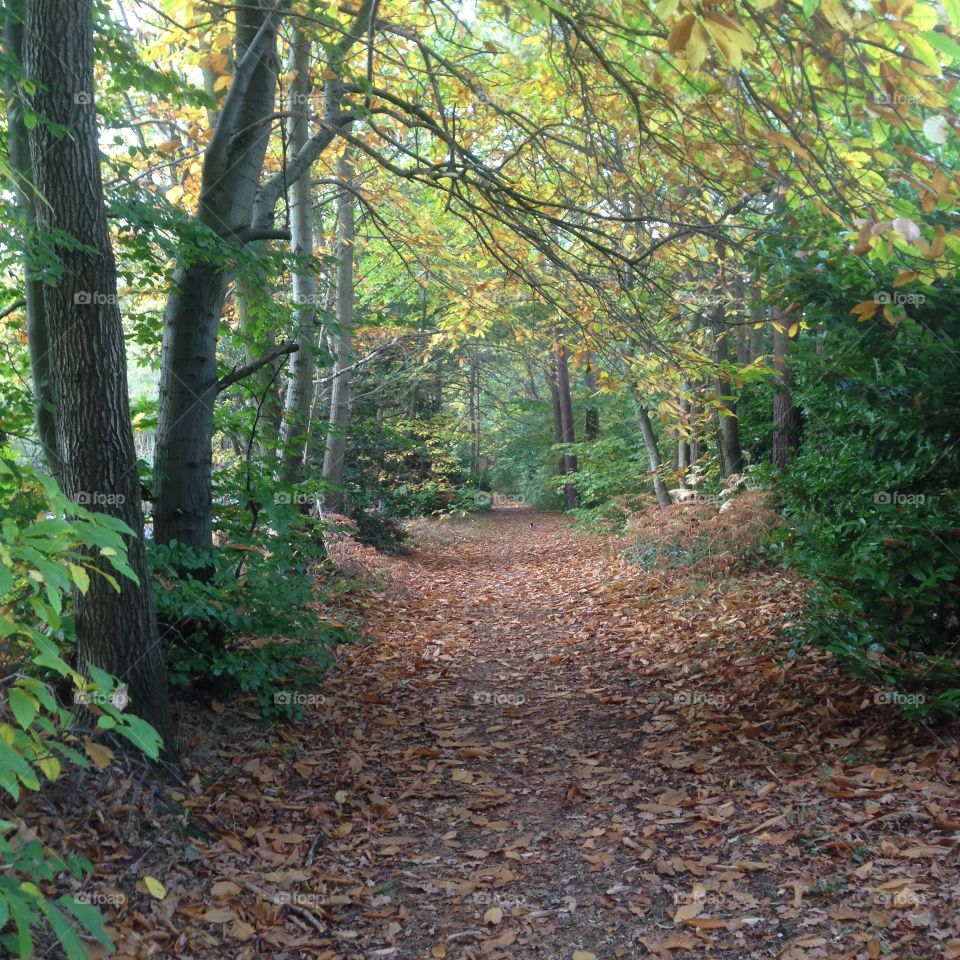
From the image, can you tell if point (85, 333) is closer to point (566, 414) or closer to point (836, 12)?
point (836, 12)

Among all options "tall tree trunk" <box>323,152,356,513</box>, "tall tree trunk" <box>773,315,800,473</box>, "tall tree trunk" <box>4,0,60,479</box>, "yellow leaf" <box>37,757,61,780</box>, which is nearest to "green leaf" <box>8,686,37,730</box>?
"yellow leaf" <box>37,757,61,780</box>

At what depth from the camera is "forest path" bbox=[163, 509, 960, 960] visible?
10.9 ft

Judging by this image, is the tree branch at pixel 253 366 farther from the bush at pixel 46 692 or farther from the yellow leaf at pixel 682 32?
the yellow leaf at pixel 682 32

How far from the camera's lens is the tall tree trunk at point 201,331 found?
17.6 ft

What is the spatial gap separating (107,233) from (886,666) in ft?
16.2

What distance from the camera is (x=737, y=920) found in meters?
3.28

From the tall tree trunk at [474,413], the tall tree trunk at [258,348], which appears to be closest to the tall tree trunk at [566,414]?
the tall tree trunk at [474,413]

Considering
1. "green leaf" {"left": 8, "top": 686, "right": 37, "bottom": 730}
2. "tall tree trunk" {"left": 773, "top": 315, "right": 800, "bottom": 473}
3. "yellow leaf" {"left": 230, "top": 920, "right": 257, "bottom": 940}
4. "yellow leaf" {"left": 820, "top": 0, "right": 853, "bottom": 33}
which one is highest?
"yellow leaf" {"left": 820, "top": 0, "right": 853, "bottom": 33}

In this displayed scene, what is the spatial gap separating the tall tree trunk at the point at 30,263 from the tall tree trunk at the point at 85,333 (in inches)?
4.8

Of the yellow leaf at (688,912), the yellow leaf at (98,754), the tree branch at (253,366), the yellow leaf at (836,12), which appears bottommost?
the yellow leaf at (688,912)

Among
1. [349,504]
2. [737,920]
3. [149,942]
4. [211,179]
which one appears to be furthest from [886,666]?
[349,504]

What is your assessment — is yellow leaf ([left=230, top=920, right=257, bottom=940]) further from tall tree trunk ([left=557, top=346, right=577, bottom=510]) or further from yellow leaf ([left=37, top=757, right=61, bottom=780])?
tall tree trunk ([left=557, top=346, right=577, bottom=510])

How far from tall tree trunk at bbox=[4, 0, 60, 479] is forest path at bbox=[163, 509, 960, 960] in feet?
7.60

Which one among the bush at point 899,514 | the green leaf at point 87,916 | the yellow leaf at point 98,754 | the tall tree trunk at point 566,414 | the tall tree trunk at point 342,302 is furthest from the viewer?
the tall tree trunk at point 566,414
